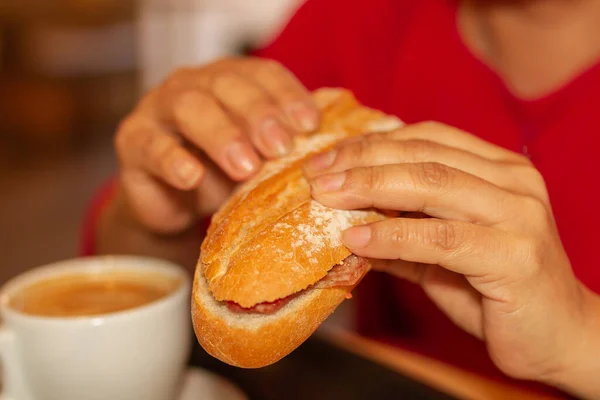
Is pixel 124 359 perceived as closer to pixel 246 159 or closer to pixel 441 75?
pixel 246 159

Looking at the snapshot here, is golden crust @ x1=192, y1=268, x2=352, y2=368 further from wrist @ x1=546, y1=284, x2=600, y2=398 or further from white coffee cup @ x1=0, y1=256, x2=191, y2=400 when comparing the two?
wrist @ x1=546, y1=284, x2=600, y2=398

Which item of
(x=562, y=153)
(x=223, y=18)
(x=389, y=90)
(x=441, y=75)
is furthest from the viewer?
(x=223, y=18)

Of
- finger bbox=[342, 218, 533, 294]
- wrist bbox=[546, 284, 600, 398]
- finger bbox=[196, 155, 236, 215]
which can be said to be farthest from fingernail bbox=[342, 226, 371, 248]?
finger bbox=[196, 155, 236, 215]

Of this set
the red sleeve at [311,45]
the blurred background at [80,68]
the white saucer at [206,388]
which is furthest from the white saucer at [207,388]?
the blurred background at [80,68]

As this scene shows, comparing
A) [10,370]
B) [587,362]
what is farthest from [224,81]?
[587,362]

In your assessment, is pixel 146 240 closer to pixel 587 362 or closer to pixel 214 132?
pixel 214 132

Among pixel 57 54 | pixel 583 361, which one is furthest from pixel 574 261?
pixel 57 54
